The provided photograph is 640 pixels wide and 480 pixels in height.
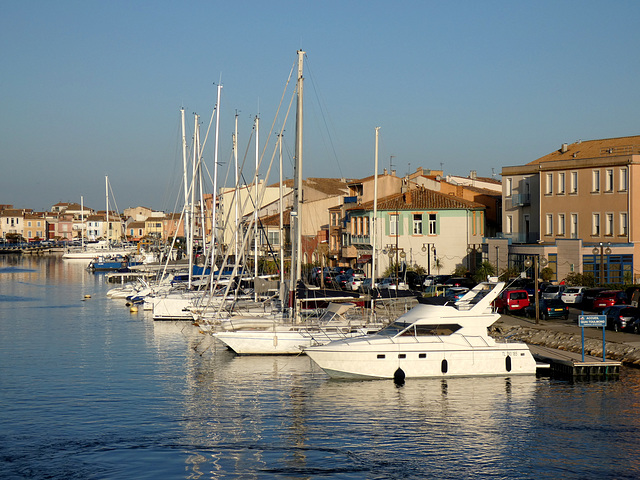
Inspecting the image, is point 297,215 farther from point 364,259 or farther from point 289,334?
point 364,259

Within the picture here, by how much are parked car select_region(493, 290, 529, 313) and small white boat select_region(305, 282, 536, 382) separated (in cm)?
1429

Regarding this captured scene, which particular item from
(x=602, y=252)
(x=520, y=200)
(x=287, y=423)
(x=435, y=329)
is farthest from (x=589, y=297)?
(x=287, y=423)

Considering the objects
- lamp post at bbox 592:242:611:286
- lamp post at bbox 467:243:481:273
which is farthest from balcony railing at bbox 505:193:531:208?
lamp post at bbox 592:242:611:286

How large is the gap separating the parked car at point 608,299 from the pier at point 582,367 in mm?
11568

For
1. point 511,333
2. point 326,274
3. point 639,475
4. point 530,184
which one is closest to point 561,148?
point 530,184

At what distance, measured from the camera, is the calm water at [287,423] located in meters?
22.4

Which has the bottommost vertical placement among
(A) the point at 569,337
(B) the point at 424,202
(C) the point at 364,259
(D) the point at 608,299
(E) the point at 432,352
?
(E) the point at 432,352

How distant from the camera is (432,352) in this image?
32219 millimetres

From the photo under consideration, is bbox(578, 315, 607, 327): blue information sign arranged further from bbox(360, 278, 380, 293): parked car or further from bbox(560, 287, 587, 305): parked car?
bbox(360, 278, 380, 293): parked car

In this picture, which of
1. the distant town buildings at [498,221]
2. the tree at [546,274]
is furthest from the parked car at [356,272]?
the tree at [546,274]

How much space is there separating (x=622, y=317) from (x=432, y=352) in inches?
480

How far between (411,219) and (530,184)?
1097 cm

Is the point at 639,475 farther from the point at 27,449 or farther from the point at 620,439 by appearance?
the point at 27,449

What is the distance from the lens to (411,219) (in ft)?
240
